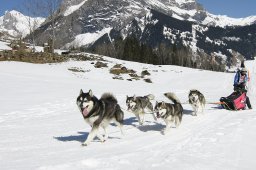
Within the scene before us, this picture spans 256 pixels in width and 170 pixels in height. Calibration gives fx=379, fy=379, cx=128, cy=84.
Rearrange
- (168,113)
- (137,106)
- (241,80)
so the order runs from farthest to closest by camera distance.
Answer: (241,80) < (137,106) < (168,113)

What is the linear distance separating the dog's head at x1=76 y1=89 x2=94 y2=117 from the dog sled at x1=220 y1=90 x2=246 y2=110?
351 inches

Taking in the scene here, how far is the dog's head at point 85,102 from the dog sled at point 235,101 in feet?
29.3

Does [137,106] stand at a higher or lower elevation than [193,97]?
lower

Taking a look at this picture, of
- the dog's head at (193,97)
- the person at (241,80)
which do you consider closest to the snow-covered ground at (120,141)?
the dog's head at (193,97)

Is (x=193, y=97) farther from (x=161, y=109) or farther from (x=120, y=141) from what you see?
(x=120, y=141)

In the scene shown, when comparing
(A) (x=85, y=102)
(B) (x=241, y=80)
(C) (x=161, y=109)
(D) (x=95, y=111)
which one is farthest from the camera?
(B) (x=241, y=80)

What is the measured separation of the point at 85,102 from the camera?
946 cm

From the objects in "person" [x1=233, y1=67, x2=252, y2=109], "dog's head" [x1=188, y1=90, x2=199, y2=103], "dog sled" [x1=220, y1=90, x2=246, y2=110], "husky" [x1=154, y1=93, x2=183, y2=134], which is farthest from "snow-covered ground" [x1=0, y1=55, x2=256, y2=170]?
"person" [x1=233, y1=67, x2=252, y2=109]

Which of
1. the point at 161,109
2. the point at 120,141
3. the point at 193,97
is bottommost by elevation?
the point at 120,141

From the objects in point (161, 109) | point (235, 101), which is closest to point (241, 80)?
point (235, 101)

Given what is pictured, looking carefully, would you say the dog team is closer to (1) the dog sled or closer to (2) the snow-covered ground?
(2) the snow-covered ground

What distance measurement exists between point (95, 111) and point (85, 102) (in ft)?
1.62

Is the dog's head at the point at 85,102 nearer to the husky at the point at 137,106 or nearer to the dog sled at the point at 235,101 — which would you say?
the husky at the point at 137,106

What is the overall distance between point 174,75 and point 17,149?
36.6 m
